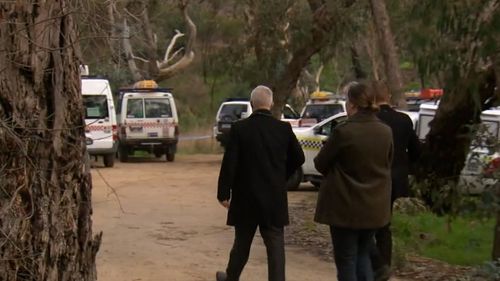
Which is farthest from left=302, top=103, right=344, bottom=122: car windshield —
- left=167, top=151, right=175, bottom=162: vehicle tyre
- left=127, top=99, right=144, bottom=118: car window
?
left=127, top=99, right=144, bottom=118: car window

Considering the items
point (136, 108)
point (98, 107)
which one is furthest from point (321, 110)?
point (98, 107)

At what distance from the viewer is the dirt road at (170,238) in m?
9.85

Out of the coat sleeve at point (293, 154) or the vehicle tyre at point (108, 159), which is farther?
the vehicle tyre at point (108, 159)

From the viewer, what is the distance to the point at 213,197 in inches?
710

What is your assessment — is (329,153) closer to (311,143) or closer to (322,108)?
(311,143)

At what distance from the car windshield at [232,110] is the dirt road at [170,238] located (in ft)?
40.1

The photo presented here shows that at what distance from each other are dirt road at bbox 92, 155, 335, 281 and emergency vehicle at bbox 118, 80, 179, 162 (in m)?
8.12

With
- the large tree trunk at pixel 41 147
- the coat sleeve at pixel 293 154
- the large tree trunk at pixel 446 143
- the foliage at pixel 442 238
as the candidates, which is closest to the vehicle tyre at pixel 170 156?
the large tree trunk at pixel 446 143

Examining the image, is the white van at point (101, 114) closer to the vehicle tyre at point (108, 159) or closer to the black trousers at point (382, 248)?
the vehicle tyre at point (108, 159)

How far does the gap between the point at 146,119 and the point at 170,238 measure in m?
17.6

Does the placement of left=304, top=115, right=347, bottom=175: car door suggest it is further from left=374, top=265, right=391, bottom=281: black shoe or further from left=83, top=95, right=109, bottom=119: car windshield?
left=374, top=265, right=391, bottom=281: black shoe

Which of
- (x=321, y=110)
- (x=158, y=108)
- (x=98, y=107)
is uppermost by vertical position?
(x=98, y=107)

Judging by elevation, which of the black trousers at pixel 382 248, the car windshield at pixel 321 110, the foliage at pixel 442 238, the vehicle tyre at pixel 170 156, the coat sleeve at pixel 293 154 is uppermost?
the coat sleeve at pixel 293 154

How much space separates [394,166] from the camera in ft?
27.3
